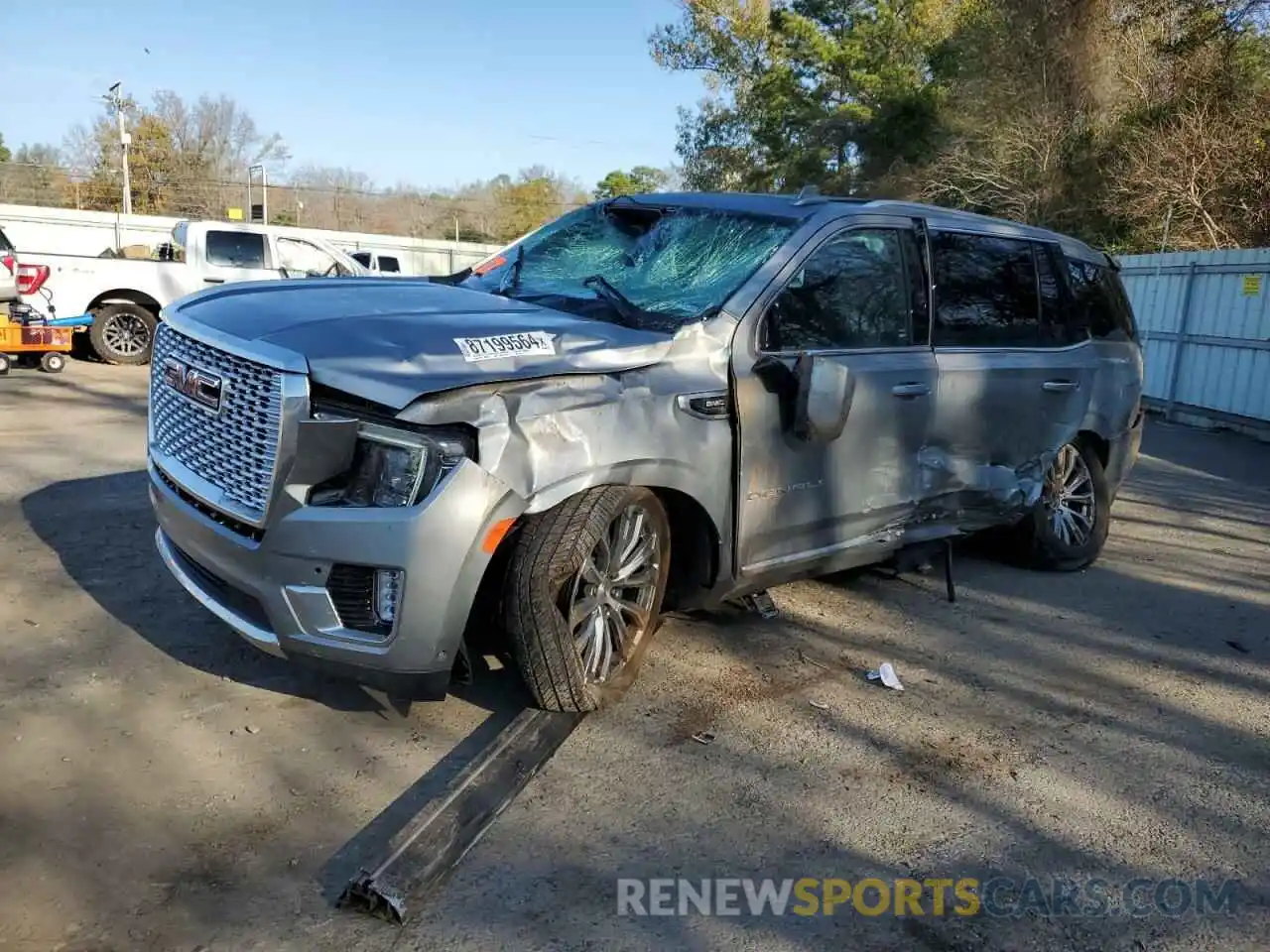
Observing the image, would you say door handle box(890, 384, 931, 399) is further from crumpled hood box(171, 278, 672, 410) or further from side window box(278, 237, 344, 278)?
side window box(278, 237, 344, 278)

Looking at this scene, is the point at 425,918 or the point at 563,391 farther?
the point at 563,391

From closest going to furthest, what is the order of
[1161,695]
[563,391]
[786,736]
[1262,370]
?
[563,391] → [786,736] → [1161,695] → [1262,370]

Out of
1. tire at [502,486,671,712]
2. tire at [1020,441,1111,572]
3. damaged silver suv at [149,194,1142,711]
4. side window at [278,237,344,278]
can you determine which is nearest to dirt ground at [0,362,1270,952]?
tire at [502,486,671,712]

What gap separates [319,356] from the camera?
2973 mm

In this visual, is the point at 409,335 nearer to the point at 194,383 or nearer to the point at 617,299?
the point at 194,383

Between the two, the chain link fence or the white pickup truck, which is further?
the chain link fence

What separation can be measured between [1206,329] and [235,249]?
1311cm

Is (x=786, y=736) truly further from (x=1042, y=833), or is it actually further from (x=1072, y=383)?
(x=1072, y=383)

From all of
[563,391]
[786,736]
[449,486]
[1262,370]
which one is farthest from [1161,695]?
[1262,370]

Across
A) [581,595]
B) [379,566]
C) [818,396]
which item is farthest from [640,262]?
[379,566]

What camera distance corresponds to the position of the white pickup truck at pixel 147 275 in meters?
12.4

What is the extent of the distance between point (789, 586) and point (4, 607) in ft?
12.1

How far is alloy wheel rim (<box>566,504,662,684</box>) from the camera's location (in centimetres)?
344

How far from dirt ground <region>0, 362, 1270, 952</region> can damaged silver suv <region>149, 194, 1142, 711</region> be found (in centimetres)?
41
